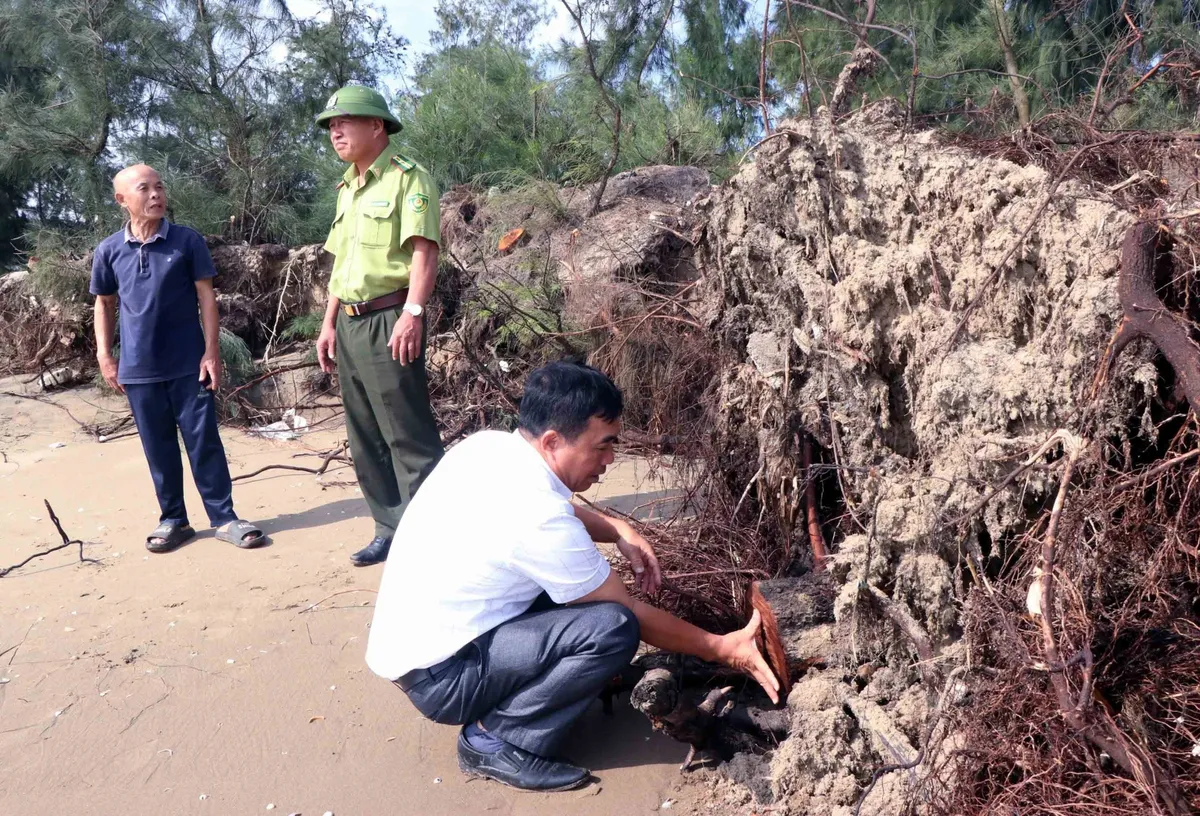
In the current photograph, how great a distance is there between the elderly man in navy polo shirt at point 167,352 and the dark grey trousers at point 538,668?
2481mm

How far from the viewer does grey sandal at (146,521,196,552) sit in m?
4.69

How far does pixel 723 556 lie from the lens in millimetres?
3576

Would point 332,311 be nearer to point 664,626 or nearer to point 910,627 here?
point 664,626

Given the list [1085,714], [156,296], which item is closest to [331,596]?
[156,296]

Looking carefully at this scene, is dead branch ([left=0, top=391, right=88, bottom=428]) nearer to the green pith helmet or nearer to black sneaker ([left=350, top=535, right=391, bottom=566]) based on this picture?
black sneaker ([left=350, top=535, right=391, bottom=566])

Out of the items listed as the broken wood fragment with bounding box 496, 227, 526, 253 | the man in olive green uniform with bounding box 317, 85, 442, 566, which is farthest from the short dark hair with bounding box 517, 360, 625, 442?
the broken wood fragment with bounding box 496, 227, 526, 253

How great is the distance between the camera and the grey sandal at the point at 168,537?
4691 mm

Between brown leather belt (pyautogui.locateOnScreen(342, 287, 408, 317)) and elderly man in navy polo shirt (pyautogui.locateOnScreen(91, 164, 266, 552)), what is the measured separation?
104 cm

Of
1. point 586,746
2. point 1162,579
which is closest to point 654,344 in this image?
point 586,746

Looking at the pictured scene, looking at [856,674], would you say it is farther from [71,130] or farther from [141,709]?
[71,130]

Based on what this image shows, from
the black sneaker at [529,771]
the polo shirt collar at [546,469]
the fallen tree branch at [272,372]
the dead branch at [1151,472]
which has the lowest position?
the black sneaker at [529,771]

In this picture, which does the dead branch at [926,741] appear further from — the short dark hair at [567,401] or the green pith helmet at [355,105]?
the green pith helmet at [355,105]

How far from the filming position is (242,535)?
186 inches

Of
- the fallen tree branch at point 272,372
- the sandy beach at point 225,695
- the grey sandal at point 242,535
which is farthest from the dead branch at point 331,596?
the fallen tree branch at point 272,372
